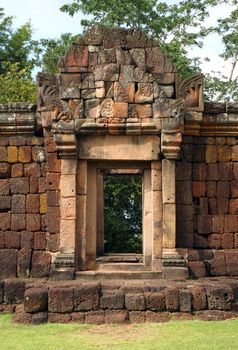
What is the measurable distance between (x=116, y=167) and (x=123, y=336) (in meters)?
3.24

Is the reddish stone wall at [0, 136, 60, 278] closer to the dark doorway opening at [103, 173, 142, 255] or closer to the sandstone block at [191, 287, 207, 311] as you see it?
the sandstone block at [191, 287, 207, 311]

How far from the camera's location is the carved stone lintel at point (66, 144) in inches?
347

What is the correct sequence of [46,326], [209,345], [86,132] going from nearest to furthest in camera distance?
1. [209,345]
2. [46,326]
3. [86,132]

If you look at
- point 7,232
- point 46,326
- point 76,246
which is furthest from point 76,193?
point 46,326

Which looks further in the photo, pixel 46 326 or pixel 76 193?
pixel 76 193

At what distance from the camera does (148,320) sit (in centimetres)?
771

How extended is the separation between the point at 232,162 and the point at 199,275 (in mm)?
2050

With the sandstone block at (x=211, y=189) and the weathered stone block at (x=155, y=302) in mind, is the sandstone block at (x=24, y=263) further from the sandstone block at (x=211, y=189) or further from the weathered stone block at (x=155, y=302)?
the sandstone block at (x=211, y=189)

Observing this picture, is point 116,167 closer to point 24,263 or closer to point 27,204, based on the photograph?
point 27,204

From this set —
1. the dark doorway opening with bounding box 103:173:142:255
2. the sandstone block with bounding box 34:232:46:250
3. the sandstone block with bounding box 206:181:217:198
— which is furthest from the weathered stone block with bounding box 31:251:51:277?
the dark doorway opening with bounding box 103:173:142:255

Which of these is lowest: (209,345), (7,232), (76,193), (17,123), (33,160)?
(209,345)

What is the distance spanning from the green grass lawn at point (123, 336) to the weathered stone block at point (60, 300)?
288 mm

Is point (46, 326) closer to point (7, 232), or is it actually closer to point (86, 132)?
point (7, 232)

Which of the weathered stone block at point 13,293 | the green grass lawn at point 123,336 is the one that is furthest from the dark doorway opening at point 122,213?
the green grass lawn at point 123,336
